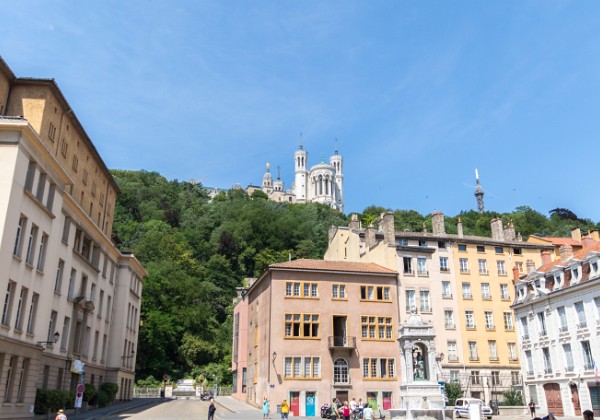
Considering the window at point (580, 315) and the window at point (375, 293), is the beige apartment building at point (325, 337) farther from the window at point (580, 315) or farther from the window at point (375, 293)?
the window at point (580, 315)

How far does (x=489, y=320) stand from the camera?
→ 157 ft

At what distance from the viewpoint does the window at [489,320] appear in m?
47.7

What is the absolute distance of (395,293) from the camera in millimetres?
45281

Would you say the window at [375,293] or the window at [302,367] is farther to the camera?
the window at [375,293]

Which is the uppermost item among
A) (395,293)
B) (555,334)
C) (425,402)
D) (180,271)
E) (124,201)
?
(124,201)

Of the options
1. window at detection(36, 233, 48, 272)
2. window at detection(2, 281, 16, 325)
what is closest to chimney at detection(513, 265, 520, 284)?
window at detection(36, 233, 48, 272)

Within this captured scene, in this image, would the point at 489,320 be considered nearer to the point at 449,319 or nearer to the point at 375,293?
the point at 449,319

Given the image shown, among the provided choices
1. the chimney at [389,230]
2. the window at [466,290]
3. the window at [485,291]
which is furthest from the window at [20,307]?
the window at [485,291]

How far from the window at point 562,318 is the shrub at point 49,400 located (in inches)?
1407

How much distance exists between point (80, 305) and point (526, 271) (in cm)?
4000

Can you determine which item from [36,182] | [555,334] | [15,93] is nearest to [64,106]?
[15,93]

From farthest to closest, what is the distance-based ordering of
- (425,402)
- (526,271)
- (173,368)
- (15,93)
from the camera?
(173,368), (526,271), (15,93), (425,402)

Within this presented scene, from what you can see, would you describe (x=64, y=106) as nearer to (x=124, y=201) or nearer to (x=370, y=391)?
(x=370, y=391)

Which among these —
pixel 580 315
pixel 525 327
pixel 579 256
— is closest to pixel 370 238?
pixel 525 327
